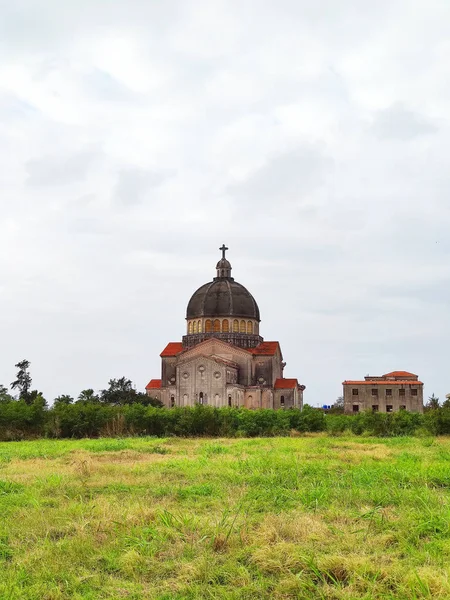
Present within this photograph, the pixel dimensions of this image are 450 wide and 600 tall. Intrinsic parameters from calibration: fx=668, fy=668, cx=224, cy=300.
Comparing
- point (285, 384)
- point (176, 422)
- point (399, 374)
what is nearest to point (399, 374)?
point (399, 374)

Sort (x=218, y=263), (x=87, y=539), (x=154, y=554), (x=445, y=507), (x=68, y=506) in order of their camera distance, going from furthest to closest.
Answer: (x=218, y=263) < (x=68, y=506) < (x=445, y=507) < (x=87, y=539) < (x=154, y=554)

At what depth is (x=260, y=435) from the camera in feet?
95.3

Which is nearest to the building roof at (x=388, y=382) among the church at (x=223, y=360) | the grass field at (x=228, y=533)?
the church at (x=223, y=360)

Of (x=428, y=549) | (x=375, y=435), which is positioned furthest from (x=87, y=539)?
(x=375, y=435)

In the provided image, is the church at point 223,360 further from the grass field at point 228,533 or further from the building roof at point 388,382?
the grass field at point 228,533

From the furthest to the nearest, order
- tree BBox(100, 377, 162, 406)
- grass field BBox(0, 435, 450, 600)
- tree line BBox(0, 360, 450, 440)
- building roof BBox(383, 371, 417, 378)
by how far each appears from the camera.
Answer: building roof BBox(383, 371, 417, 378), tree BBox(100, 377, 162, 406), tree line BBox(0, 360, 450, 440), grass field BBox(0, 435, 450, 600)

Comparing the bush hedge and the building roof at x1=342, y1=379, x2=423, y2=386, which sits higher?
the building roof at x1=342, y1=379, x2=423, y2=386

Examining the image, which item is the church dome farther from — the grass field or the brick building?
the grass field

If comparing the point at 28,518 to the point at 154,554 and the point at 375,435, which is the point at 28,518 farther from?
the point at 375,435

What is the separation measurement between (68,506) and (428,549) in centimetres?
497

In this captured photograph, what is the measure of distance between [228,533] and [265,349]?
56942 mm

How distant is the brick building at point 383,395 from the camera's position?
70062 millimetres

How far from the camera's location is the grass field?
6.23 meters

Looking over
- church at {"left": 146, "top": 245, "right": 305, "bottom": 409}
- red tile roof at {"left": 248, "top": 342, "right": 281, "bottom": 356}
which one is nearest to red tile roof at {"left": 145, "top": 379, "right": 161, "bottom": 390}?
church at {"left": 146, "top": 245, "right": 305, "bottom": 409}
